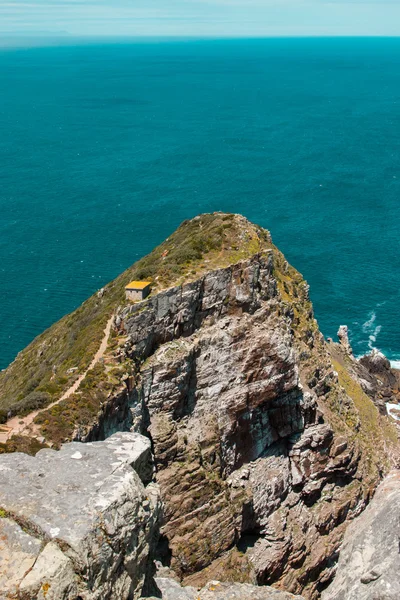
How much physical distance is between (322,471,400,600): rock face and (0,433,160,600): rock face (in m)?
7.35

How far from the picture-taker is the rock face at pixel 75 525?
68.0ft

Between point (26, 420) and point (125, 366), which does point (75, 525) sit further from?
point (125, 366)

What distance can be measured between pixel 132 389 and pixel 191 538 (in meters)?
11.1

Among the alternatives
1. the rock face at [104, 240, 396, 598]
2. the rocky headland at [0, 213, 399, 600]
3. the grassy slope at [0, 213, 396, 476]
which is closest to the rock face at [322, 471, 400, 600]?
the rocky headland at [0, 213, 399, 600]

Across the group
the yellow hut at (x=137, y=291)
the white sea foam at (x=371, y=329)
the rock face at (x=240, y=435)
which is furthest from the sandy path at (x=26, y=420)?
the white sea foam at (x=371, y=329)

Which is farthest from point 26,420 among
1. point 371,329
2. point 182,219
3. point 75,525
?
point 182,219

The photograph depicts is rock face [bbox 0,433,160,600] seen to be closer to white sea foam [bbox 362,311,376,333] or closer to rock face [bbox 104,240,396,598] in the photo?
rock face [bbox 104,240,396,598]

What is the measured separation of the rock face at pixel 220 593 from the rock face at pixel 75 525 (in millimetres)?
2243

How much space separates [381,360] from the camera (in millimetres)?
93750

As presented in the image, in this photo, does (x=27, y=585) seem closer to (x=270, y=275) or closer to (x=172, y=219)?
(x=270, y=275)

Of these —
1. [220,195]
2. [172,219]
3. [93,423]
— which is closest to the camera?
[93,423]

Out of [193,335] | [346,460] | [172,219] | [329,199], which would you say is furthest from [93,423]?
[329,199]

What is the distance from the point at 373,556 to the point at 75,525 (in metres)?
9.94

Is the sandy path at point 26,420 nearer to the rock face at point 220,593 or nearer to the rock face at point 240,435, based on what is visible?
the rock face at point 240,435
